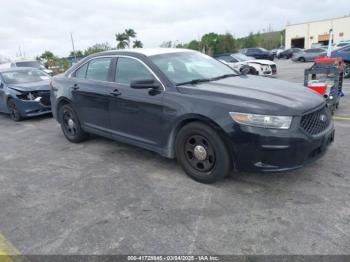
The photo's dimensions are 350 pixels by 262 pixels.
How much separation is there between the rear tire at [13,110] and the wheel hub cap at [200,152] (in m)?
6.19

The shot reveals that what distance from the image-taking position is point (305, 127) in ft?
10.3

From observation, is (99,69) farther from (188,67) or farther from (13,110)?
(13,110)

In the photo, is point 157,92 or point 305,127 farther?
point 157,92

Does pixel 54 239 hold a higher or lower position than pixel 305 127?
lower

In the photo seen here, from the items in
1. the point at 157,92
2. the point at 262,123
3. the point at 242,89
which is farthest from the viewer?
the point at 157,92

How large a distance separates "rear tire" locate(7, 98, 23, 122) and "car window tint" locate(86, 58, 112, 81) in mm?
3965

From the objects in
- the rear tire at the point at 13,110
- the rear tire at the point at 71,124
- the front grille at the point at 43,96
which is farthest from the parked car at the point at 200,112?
the rear tire at the point at 13,110

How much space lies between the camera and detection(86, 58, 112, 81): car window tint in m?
4.66

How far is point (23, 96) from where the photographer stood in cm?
779

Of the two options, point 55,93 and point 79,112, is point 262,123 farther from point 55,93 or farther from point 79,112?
point 55,93

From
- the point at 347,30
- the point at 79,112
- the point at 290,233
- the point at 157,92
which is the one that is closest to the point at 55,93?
the point at 79,112

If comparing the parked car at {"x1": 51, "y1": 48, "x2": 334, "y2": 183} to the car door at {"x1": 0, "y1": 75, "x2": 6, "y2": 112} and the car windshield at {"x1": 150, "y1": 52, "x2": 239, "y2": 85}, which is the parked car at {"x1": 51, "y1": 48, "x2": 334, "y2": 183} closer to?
the car windshield at {"x1": 150, "y1": 52, "x2": 239, "y2": 85}

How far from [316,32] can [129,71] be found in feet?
213

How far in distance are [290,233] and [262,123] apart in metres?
1.09
